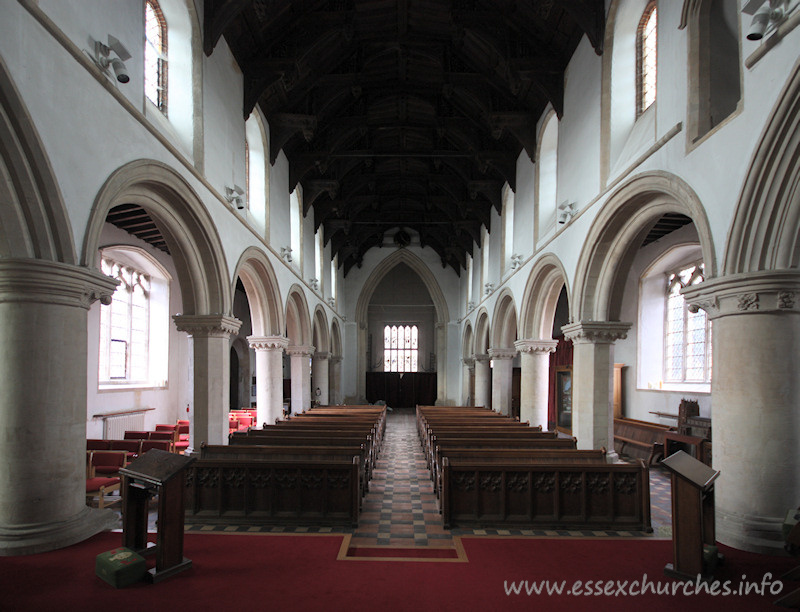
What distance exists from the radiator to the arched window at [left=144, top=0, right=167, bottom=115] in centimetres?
786

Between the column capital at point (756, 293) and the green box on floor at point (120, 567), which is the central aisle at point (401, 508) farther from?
the column capital at point (756, 293)

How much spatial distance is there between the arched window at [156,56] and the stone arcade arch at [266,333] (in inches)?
184

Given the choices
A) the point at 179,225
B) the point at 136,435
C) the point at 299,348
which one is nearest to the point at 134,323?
the point at 299,348

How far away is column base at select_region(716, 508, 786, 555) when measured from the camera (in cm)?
513

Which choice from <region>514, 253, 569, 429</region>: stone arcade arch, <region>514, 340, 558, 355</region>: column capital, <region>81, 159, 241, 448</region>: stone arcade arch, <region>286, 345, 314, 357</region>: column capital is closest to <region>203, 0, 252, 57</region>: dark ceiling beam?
<region>81, 159, 241, 448</region>: stone arcade arch

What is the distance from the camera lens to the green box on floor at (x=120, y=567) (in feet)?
14.0

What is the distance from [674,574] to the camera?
4.62m

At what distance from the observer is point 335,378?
A: 2605cm

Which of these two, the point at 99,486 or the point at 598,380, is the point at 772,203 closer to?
the point at 598,380

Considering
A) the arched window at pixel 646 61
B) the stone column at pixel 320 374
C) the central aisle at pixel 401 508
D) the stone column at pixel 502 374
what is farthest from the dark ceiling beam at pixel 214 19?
the stone column at pixel 320 374

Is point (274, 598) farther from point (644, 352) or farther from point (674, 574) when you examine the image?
point (644, 352)

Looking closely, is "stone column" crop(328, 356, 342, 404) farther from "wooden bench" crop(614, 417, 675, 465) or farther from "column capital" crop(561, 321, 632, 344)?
"column capital" crop(561, 321, 632, 344)

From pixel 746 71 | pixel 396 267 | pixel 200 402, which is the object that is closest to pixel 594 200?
pixel 746 71

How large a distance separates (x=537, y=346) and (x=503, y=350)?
162 inches
